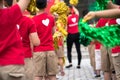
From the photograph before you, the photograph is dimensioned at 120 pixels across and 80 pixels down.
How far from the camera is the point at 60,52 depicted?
1048 centimetres

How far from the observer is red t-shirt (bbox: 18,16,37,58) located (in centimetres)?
587

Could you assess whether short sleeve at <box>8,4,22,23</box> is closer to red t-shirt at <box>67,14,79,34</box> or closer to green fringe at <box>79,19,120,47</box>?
green fringe at <box>79,19,120,47</box>

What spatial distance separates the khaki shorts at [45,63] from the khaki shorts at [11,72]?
2855 millimetres

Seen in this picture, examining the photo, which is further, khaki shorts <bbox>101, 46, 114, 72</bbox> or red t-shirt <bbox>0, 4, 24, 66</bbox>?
khaki shorts <bbox>101, 46, 114, 72</bbox>

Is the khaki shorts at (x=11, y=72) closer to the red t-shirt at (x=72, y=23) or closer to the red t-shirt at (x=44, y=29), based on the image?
the red t-shirt at (x=44, y=29)

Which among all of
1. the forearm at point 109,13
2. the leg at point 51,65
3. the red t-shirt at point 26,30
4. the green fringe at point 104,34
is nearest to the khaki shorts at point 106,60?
the leg at point 51,65

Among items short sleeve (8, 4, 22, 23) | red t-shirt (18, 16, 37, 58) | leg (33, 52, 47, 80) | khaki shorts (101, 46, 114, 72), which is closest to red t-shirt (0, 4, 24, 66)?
short sleeve (8, 4, 22, 23)

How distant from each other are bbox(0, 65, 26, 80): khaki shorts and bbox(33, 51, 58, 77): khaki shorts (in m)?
2.86

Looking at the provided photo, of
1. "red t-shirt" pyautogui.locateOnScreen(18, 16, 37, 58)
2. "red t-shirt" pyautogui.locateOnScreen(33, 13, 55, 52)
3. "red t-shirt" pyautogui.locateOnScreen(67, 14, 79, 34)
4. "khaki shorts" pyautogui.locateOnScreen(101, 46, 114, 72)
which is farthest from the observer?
"red t-shirt" pyautogui.locateOnScreen(67, 14, 79, 34)

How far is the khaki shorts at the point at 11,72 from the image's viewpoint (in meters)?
4.50

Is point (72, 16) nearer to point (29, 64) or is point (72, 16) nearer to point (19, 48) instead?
point (29, 64)

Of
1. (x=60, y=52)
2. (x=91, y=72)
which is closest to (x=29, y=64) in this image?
(x=60, y=52)

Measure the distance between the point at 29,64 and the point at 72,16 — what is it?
267 inches

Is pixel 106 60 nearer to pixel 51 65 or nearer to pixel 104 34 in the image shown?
pixel 51 65
